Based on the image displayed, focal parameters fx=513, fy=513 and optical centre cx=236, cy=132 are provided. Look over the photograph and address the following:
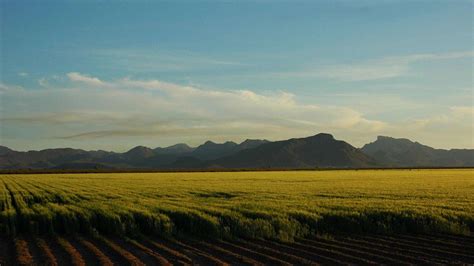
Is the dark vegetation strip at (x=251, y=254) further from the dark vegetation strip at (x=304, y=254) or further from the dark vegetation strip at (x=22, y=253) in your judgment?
the dark vegetation strip at (x=22, y=253)

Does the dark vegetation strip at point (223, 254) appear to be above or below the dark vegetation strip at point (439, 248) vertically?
below

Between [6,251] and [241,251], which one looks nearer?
[241,251]

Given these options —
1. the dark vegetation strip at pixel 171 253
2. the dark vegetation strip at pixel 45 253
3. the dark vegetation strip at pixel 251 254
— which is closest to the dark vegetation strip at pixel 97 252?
the dark vegetation strip at pixel 45 253

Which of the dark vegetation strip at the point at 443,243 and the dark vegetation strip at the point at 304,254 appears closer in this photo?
the dark vegetation strip at the point at 304,254

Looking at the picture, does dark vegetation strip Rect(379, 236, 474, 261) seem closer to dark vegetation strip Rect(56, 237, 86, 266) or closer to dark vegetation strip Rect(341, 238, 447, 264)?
dark vegetation strip Rect(341, 238, 447, 264)

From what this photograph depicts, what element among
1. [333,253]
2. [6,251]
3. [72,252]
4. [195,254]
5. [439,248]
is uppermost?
[439,248]

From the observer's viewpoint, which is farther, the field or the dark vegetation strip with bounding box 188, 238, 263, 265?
the field

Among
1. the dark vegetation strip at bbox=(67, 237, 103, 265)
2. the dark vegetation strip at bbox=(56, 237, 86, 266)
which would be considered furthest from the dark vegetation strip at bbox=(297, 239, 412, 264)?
the dark vegetation strip at bbox=(56, 237, 86, 266)

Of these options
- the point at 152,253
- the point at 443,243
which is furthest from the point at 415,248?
the point at 152,253

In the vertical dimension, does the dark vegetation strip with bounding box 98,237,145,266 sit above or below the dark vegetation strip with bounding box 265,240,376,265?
below

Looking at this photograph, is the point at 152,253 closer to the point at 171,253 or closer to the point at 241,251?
the point at 171,253

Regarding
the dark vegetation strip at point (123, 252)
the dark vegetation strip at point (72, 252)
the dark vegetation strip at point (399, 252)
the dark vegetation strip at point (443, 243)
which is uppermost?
the dark vegetation strip at point (443, 243)

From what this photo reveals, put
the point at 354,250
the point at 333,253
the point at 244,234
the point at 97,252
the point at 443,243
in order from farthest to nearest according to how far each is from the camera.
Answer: the point at 244,234 → the point at 443,243 → the point at 97,252 → the point at 354,250 → the point at 333,253

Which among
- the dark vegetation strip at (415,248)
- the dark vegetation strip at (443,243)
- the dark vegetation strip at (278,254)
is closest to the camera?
the dark vegetation strip at (278,254)
